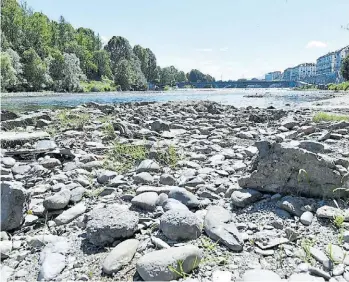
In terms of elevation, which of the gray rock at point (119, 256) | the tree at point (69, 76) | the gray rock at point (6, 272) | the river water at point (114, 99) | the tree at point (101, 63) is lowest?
the river water at point (114, 99)

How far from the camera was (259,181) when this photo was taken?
4.02m

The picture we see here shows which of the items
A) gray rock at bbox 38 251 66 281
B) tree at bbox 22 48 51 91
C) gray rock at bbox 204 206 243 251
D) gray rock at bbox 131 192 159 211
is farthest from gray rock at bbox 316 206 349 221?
tree at bbox 22 48 51 91

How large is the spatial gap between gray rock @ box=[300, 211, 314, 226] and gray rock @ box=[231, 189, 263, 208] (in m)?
0.65

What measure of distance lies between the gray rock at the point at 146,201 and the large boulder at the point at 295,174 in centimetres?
118

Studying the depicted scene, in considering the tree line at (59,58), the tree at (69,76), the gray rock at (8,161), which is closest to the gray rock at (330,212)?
the gray rock at (8,161)

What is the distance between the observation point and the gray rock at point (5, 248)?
2791mm

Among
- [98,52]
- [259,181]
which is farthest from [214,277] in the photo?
[98,52]

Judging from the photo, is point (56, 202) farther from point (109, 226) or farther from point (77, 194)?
point (109, 226)

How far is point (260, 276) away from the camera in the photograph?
2.30 m

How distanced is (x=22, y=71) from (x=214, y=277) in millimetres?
61592

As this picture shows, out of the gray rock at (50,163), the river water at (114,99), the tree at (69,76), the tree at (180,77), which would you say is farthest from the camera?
the tree at (180,77)

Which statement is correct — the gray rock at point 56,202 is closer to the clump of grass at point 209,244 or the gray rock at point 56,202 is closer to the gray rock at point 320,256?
the clump of grass at point 209,244

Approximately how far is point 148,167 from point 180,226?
95.7 inches

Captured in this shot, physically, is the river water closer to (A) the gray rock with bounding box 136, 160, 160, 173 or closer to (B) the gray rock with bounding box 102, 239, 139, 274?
(A) the gray rock with bounding box 136, 160, 160, 173
